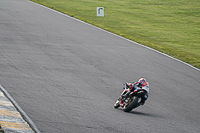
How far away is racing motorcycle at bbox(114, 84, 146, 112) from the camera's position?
362 inches

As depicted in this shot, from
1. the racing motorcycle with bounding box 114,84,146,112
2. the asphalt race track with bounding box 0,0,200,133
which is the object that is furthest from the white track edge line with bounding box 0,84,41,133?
the racing motorcycle with bounding box 114,84,146,112

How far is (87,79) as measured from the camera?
12445 mm

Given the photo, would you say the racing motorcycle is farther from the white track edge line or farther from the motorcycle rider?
the white track edge line

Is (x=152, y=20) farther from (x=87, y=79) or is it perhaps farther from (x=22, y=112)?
(x=22, y=112)

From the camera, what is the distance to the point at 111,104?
1029cm

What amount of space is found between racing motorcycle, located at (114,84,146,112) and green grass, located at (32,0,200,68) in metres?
8.42

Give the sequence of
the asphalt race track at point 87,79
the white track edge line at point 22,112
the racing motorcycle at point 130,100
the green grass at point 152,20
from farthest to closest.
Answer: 1. the green grass at point 152,20
2. the racing motorcycle at point 130,100
3. the asphalt race track at point 87,79
4. the white track edge line at point 22,112

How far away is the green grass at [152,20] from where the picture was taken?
21516 mm

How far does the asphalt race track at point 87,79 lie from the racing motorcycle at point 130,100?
21cm

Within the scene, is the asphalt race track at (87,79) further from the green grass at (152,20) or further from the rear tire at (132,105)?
the green grass at (152,20)

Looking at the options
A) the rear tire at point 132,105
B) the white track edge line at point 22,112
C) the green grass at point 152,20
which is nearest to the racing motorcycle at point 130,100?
the rear tire at point 132,105

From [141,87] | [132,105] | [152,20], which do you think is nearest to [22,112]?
[132,105]

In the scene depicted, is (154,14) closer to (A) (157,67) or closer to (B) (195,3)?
(B) (195,3)

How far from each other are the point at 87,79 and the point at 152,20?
20.0m
